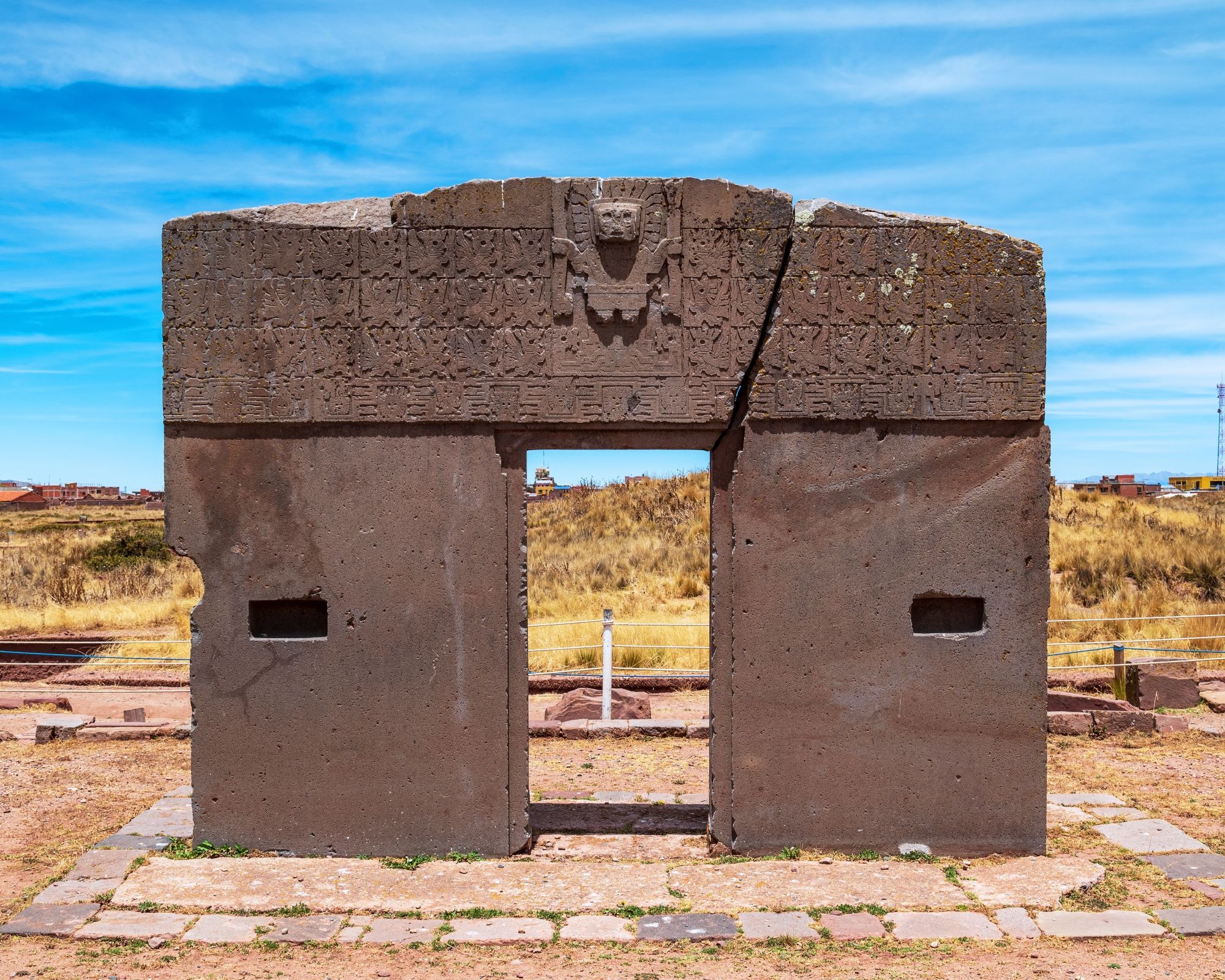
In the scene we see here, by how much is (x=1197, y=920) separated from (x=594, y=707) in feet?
19.1

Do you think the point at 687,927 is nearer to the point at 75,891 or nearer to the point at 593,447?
the point at 593,447

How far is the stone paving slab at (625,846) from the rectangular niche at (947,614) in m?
1.75

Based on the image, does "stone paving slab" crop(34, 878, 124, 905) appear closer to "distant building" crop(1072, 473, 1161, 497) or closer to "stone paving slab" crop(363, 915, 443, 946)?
"stone paving slab" crop(363, 915, 443, 946)

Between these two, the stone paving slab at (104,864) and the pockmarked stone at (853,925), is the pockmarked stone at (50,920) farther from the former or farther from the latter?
the pockmarked stone at (853,925)

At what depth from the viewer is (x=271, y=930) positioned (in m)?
4.96

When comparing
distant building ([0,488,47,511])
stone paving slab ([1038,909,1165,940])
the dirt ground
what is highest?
distant building ([0,488,47,511])

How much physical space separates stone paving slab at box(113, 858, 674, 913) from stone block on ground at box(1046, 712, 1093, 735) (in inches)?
199

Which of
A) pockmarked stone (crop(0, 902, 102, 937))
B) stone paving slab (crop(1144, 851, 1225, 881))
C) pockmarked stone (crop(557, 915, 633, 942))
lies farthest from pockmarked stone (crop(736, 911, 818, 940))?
pockmarked stone (crop(0, 902, 102, 937))

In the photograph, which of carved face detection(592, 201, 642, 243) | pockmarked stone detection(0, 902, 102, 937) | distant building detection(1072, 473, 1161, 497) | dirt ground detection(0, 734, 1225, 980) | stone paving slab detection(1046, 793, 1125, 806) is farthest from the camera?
distant building detection(1072, 473, 1161, 497)

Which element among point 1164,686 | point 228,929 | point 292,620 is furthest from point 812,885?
point 1164,686

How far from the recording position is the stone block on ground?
9.27m

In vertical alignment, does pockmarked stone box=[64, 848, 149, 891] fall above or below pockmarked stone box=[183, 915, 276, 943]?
above

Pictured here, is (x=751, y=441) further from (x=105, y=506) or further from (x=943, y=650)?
(x=105, y=506)

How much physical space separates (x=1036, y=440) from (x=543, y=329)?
266cm
